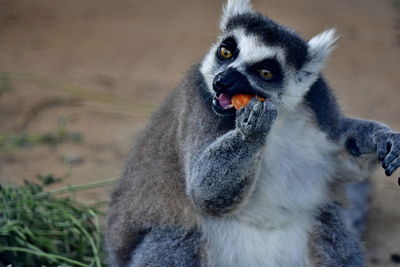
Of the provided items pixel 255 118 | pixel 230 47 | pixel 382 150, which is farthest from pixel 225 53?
pixel 382 150

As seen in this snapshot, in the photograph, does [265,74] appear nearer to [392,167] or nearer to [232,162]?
[232,162]

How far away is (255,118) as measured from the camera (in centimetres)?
541

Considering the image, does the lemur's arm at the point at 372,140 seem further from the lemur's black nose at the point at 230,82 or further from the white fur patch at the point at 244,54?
the lemur's black nose at the point at 230,82

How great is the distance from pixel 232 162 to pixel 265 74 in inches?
26.3

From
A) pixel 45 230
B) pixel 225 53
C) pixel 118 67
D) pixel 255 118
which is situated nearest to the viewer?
pixel 255 118

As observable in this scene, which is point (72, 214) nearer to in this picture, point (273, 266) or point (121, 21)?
point (273, 266)

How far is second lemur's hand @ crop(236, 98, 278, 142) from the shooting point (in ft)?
17.7

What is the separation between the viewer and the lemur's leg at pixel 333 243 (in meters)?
6.15

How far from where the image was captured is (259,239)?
6117mm

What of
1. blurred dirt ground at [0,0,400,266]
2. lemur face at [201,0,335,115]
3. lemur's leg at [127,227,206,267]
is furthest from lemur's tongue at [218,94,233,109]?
blurred dirt ground at [0,0,400,266]

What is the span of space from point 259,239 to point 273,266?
0.78 feet

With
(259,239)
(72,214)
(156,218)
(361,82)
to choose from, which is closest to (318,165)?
(259,239)

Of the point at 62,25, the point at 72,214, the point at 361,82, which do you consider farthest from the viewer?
the point at 62,25

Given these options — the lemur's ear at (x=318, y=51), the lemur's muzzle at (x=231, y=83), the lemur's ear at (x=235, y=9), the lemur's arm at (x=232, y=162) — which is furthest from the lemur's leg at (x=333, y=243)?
the lemur's ear at (x=235, y=9)
